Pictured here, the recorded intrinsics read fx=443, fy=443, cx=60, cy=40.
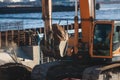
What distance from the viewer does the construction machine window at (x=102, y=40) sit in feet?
48.7

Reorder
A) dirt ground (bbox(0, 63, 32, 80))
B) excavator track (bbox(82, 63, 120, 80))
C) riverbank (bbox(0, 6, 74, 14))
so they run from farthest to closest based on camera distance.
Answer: riverbank (bbox(0, 6, 74, 14)) < dirt ground (bbox(0, 63, 32, 80)) < excavator track (bbox(82, 63, 120, 80))

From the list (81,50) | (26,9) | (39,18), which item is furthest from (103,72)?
(26,9)

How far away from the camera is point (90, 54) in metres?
14.9

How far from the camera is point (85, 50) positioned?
49.4ft

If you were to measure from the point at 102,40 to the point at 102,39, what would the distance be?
0.03 meters

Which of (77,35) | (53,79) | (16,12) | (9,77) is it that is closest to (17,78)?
(9,77)

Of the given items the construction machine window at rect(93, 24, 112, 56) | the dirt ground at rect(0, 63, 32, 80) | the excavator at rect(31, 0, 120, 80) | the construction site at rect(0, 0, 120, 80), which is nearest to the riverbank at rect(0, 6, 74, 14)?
the dirt ground at rect(0, 63, 32, 80)

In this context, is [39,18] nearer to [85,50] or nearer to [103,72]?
[85,50]

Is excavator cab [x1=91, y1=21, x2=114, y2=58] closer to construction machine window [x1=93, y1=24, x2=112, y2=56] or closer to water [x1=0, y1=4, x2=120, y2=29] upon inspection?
construction machine window [x1=93, y1=24, x2=112, y2=56]

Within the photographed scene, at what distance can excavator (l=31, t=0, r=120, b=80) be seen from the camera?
1477 centimetres

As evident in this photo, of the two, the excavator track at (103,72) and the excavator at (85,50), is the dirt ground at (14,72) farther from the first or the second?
the excavator track at (103,72)

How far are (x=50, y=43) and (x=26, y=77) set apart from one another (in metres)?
1.84

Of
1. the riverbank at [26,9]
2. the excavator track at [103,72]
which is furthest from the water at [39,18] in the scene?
the riverbank at [26,9]

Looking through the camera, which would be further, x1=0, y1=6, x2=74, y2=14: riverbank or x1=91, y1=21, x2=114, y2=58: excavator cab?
x1=0, y1=6, x2=74, y2=14: riverbank
